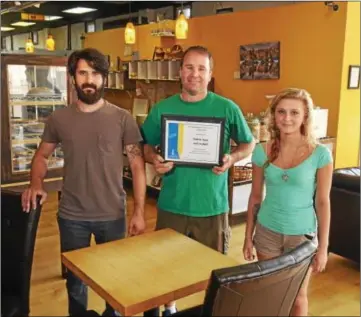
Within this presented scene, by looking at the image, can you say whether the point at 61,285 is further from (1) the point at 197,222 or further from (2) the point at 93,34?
(2) the point at 93,34

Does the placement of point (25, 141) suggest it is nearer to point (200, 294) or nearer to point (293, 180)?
point (200, 294)

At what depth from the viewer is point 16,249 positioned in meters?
1.98

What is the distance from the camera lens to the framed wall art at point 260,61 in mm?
5828

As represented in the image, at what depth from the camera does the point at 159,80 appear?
7.42 meters

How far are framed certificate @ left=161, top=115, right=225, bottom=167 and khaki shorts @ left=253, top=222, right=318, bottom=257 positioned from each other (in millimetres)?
413

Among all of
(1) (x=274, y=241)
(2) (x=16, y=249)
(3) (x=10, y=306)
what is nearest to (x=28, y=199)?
(2) (x=16, y=249)

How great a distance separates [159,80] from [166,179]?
5.32m

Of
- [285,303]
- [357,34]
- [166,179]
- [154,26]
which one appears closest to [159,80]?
[154,26]

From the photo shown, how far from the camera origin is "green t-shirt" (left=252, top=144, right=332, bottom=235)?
78.7 inches

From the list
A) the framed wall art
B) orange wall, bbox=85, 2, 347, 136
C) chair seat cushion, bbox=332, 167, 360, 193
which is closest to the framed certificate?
chair seat cushion, bbox=332, 167, 360, 193

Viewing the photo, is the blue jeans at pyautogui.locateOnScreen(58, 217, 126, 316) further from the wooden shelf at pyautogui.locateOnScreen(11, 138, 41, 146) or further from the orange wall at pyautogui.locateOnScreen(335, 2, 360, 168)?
the orange wall at pyautogui.locateOnScreen(335, 2, 360, 168)

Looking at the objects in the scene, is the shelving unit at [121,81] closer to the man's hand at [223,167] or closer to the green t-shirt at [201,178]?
the green t-shirt at [201,178]

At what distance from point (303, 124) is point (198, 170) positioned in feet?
1.89

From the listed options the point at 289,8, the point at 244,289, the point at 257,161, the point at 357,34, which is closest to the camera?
the point at 244,289
